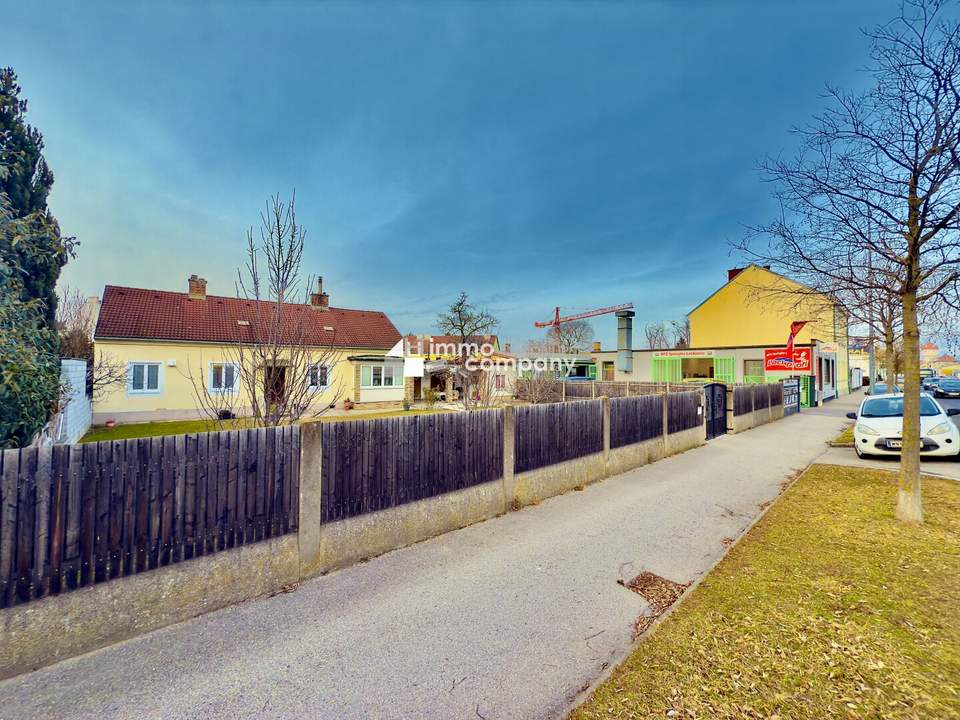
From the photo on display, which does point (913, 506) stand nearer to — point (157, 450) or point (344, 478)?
point (344, 478)

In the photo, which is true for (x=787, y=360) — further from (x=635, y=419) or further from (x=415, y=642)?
(x=415, y=642)

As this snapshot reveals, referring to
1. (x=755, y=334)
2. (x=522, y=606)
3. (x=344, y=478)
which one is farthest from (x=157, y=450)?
(x=755, y=334)

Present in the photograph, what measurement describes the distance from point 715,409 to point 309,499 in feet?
44.3

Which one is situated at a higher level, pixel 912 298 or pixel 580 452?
pixel 912 298

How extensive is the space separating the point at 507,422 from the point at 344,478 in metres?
2.70

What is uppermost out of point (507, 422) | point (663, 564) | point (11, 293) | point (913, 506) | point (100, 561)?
point (11, 293)

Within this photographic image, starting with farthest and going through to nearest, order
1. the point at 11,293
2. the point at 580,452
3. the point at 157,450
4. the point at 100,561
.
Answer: the point at 580,452 → the point at 11,293 → the point at 157,450 → the point at 100,561

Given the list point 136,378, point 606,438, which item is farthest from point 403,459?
point 136,378

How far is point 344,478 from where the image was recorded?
4516 mm

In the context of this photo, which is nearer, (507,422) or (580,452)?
(507,422)

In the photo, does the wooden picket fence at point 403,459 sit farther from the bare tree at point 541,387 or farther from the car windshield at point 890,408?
the bare tree at point 541,387

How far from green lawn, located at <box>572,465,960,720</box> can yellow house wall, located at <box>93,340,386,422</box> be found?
15.6 meters

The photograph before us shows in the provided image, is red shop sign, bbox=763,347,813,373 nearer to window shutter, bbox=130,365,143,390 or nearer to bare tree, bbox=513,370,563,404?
bare tree, bbox=513,370,563,404

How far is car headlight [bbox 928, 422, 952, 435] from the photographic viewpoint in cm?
913
